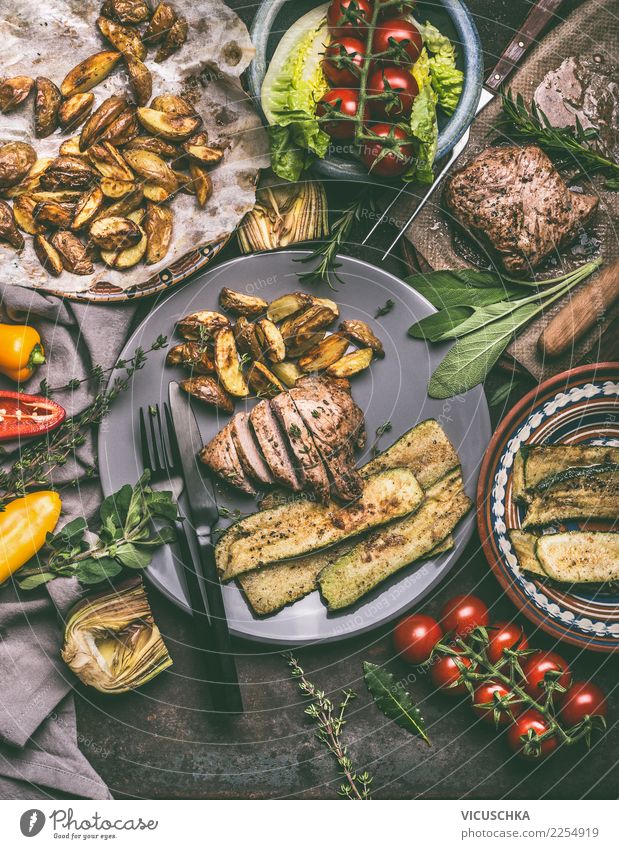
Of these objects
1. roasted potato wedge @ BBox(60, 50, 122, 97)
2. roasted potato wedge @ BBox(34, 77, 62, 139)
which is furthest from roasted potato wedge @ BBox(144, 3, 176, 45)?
roasted potato wedge @ BBox(34, 77, 62, 139)

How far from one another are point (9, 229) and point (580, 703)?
2241 millimetres

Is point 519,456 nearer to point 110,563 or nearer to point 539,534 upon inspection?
point 539,534

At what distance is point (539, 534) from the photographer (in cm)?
196

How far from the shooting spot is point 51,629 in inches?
75.5

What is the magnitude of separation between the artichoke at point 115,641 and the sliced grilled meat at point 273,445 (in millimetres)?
531

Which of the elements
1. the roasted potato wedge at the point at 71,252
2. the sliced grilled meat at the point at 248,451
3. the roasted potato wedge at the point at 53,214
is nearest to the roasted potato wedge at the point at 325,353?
the sliced grilled meat at the point at 248,451

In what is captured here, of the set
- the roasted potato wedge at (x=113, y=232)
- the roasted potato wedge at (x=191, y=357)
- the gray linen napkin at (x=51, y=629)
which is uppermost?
the roasted potato wedge at (x=113, y=232)

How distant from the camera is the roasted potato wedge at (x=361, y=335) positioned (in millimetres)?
1912

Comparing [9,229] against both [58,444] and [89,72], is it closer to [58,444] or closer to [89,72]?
[89,72]

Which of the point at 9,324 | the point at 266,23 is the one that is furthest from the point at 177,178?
the point at 9,324

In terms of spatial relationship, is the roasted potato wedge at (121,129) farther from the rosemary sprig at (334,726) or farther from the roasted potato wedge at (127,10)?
the rosemary sprig at (334,726)

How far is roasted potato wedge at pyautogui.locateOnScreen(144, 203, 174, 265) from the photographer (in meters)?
1.88

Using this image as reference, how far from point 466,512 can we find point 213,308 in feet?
3.23

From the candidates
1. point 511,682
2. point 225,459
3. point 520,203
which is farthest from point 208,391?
point 511,682
